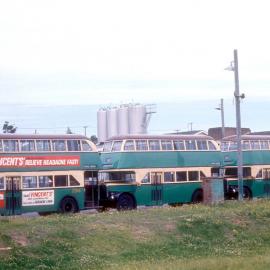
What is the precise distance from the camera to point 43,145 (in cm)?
3055

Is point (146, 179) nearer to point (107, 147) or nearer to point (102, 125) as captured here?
point (107, 147)

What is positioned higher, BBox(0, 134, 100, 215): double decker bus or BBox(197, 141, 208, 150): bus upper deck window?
BBox(197, 141, 208, 150): bus upper deck window

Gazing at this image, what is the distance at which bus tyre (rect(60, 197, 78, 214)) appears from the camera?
1222 inches

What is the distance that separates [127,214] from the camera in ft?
76.1

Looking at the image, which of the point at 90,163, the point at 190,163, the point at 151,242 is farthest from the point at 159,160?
the point at 151,242

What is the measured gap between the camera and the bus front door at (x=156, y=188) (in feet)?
114

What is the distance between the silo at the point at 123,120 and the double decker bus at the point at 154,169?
24.8 metres

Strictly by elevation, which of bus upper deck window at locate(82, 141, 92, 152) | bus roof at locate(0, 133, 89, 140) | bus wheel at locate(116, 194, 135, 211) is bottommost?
bus wheel at locate(116, 194, 135, 211)

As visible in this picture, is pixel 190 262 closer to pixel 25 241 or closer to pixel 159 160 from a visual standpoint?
pixel 25 241

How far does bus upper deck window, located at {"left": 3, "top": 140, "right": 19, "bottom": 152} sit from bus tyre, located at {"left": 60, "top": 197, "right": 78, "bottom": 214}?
3.42 metres

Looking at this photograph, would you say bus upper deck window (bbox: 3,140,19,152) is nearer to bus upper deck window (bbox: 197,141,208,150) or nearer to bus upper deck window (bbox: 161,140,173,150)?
bus upper deck window (bbox: 161,140,173,150)

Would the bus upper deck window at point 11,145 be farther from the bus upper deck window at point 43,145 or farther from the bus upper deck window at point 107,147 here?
the bus upper deck window at point 107,147

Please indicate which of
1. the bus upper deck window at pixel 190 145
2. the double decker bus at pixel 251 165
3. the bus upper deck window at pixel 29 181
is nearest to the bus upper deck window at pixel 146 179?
the bus upper deck window at pixel 190 145

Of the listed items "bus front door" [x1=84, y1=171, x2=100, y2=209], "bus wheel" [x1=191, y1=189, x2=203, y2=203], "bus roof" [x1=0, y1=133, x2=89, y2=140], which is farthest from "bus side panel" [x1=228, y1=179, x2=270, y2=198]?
"bus roof" [x1=0, y1=133, x2=89, y2=140]
